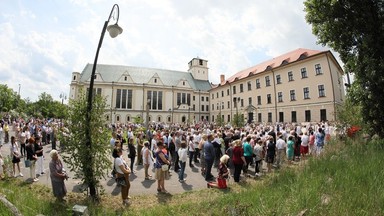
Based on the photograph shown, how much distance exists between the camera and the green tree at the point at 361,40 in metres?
10.0

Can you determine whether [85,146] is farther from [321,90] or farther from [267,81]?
[267,81]

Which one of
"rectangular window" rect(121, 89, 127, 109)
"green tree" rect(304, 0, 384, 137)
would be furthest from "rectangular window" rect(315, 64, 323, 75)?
"rectangular window" rect(121, 89, 127, 109)

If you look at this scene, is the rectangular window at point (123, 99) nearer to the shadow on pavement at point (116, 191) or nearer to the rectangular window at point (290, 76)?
the rectangular window at point (290, 76)

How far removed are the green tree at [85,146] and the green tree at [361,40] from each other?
11447 mm

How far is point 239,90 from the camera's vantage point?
50344 millimetres

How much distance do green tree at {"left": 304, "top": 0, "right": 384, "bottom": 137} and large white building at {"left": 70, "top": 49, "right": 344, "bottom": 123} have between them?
11015 millimetres

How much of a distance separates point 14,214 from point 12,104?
9085cm

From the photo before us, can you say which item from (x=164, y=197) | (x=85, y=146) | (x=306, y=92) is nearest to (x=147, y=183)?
(x=164, y=197)

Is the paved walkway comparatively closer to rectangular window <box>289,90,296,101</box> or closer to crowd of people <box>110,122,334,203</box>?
crowd of people <box>110,122,334,203</box>

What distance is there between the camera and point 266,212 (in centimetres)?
515

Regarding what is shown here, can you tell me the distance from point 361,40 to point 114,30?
11300mm

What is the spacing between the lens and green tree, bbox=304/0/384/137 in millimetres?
10000

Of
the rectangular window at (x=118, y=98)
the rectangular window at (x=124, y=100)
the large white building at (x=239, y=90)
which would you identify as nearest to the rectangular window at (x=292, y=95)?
the large white building at (x=239, y=90)

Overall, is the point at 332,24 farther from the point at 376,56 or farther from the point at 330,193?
the point at 330,193
